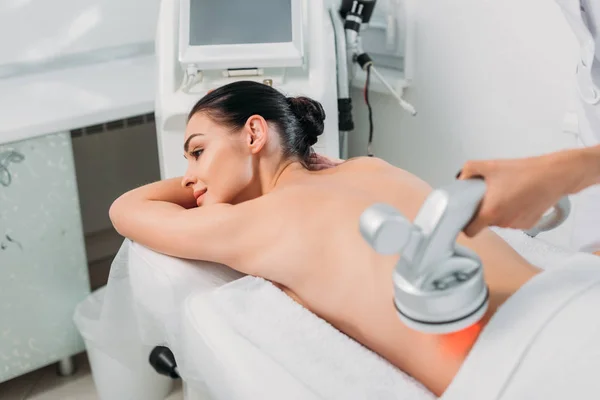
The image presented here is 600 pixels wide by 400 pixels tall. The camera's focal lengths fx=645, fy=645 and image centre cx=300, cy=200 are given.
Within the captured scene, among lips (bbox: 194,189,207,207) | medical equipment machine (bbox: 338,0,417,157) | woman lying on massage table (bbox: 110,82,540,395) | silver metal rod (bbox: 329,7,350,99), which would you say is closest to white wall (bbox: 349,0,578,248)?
medical equipment machine (bbox: 338,0,417,157)

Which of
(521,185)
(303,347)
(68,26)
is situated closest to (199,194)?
(303,347)

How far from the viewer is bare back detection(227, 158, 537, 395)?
2.70 feet

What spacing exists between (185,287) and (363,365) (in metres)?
0.32

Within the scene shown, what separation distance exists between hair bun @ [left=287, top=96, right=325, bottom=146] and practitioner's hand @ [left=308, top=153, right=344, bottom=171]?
33 mm

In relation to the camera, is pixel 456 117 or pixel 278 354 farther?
pixel 456 117

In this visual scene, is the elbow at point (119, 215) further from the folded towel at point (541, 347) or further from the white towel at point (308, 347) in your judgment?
the folded towel at point (541, 347)

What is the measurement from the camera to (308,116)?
3.83 ft

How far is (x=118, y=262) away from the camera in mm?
1136

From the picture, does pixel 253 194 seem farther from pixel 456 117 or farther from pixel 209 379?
pixel 456 117

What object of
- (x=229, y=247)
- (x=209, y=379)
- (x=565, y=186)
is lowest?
(x=209, y=379)

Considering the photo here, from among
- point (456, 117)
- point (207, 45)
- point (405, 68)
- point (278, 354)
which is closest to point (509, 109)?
point (456, 117)

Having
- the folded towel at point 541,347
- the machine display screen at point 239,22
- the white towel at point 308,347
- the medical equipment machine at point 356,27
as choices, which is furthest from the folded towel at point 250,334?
the medical equipment machine at point 356,27

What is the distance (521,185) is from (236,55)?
34.0 inches

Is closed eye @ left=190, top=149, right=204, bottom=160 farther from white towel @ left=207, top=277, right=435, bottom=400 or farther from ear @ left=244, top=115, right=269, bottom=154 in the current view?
white towel @ left=207, top=277, right=435, bottom=400
